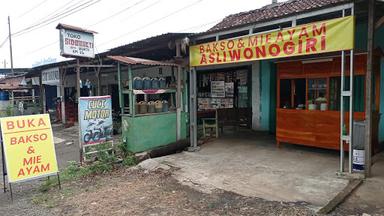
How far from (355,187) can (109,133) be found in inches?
222

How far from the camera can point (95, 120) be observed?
25.8 ft

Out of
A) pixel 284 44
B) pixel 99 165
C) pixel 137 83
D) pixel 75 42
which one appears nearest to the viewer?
pixel 284 44

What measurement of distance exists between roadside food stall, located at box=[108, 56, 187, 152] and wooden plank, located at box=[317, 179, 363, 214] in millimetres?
4749

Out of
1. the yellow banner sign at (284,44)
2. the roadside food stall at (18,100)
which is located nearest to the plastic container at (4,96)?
the roadside food stall at (18,100)

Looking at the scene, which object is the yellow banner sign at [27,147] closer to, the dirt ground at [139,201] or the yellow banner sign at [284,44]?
the dirt ground at [139,201]

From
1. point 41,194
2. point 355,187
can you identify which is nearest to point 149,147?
point 41,194

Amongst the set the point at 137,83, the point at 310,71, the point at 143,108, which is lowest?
the point at 143,108

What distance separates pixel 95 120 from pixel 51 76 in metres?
11.2

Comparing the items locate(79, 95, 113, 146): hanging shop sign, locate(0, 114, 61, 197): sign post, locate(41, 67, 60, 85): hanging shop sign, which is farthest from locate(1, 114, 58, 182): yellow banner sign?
locate(41, 67, 60, 85): hanging shop sign

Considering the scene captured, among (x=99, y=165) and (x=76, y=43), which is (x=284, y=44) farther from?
(x=76, y=43)

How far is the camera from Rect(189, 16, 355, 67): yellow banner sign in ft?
18.6

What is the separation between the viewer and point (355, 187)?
5234 millimetres

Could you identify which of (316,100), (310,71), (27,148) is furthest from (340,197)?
(27,148)

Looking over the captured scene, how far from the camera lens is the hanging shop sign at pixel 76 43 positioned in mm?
8352
